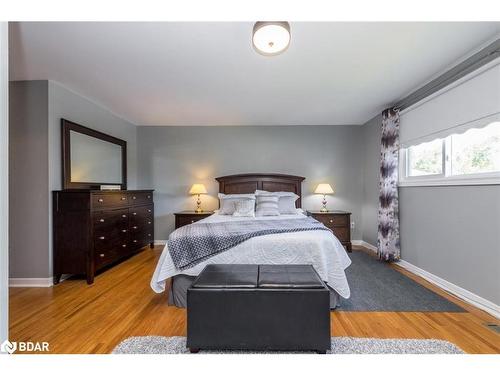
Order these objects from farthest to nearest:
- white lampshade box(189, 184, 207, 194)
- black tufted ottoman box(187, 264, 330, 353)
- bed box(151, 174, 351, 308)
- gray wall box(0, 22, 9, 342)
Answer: white lampshade box(189, 184, 207, 194), bed box(151, 174, 351, 308), black tufted ottoman box(187, 264, 330, 353), gray wall box(0, 22, 9, 342)

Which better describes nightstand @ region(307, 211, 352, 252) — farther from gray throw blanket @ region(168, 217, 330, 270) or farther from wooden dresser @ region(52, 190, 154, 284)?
wooden dresser @ region(52, 190, 154, 284)

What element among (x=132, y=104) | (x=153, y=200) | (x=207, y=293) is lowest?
(x=207, y=293)

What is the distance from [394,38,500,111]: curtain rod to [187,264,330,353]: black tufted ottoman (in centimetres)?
243

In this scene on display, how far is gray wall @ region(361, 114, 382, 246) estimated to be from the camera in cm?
411

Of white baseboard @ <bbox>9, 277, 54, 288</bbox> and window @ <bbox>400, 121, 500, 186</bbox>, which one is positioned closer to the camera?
window @ <bbox>400, 121, 500, 186</bbox>

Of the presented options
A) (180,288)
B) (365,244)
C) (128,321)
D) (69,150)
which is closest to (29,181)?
(69,150)

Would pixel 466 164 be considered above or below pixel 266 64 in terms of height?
below

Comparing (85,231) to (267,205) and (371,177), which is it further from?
(371,177)

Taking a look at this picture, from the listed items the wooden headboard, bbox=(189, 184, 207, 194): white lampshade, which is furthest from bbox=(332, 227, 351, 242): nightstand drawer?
bbox=(189, 184, 207, 194): white lampshade

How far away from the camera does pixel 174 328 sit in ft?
6.19

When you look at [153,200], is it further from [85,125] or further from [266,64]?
[266,64]

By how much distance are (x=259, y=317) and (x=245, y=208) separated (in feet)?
7.56

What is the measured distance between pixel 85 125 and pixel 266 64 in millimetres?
2687
